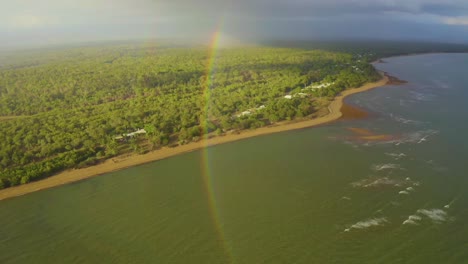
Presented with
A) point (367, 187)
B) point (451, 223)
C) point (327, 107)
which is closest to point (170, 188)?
point (367, 187)

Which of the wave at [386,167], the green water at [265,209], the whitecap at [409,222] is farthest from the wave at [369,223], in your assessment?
the wave at [386,167]

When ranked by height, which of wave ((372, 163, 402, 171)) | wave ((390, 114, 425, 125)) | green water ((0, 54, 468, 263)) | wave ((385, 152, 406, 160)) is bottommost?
green water ((0, 54, 468, 263))

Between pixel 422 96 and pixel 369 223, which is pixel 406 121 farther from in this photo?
pixel 369 223

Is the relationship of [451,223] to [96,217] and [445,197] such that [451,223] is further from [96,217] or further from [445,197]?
[96,217]

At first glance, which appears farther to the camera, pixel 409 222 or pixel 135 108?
pixel 135 108

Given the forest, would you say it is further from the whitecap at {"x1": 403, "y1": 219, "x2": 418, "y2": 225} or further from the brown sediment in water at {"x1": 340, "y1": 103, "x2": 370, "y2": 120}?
the whitecap at {"x1": 403, "y1": 219, "x2": 418, "y2": 225}

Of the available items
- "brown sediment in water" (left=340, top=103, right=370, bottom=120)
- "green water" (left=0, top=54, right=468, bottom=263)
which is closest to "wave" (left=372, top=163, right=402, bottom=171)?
"green water" (left=0, top=54, right=468, bottom=263)

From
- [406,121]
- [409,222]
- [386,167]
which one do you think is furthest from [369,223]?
[406,121]
